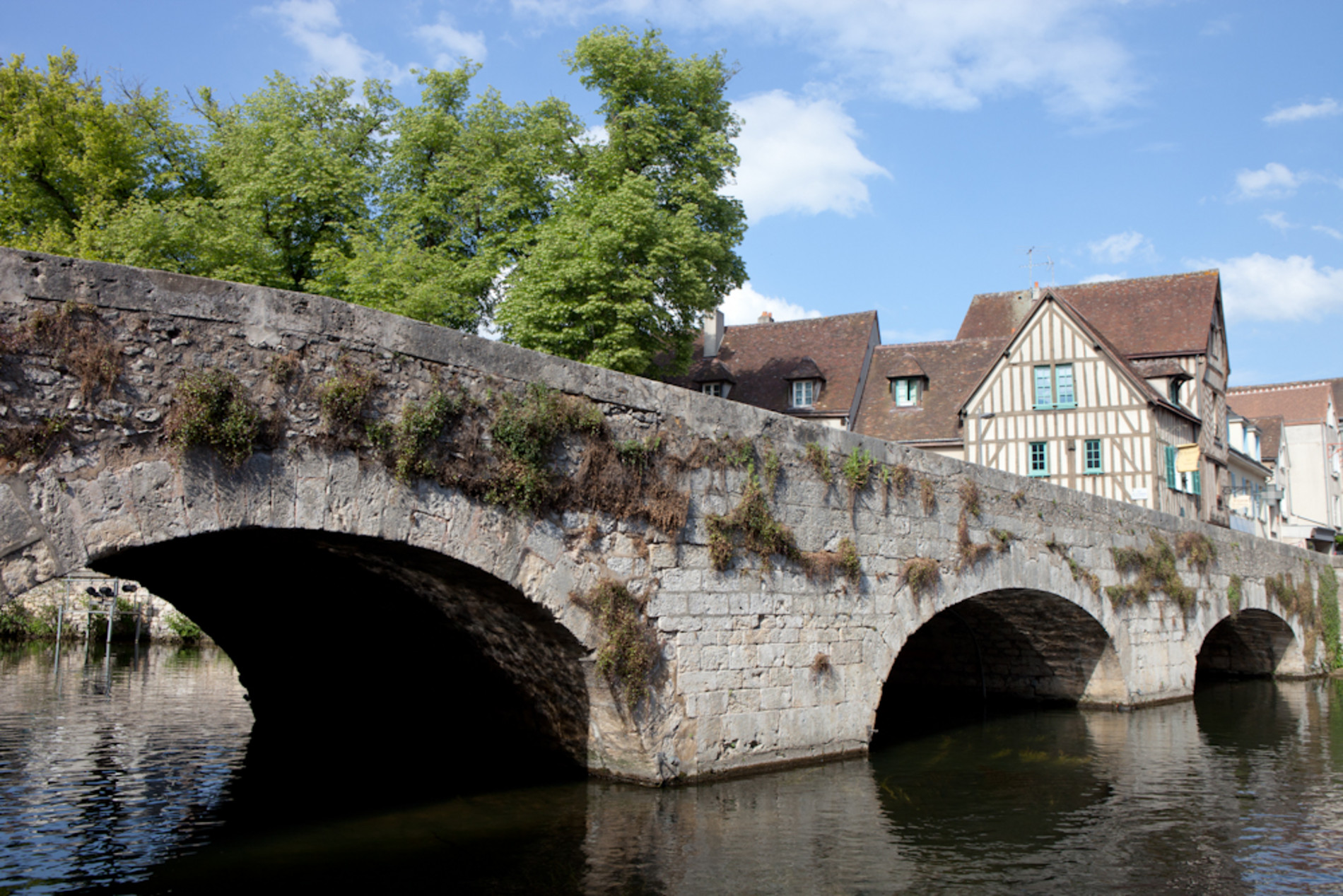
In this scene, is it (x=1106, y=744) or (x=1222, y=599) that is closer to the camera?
(x=1106, y=744)

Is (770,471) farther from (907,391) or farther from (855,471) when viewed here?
(907,391)

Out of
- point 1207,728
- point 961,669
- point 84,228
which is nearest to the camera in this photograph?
point 1207,728

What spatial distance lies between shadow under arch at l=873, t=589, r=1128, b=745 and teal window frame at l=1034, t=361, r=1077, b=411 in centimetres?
1023

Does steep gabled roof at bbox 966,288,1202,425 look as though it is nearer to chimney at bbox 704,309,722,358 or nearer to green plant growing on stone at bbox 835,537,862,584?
chimney at bbox 704,309,722,358

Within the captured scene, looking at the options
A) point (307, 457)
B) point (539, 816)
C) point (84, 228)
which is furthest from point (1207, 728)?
point (84, 228)

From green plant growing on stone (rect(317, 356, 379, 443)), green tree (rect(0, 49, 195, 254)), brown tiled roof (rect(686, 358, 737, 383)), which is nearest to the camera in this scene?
green plant growing on stone (rect(317, 356, 379, 443))

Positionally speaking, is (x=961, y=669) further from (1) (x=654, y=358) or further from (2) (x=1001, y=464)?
(1) (x=654, y=358)

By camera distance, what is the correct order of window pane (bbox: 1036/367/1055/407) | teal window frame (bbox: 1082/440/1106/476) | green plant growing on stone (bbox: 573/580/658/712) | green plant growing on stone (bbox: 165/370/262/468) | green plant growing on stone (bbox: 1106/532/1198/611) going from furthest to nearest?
→ window pane (bbox: 1036/367/1055/407) < teal window frame (bbox: 1082/440/1106/476) < green plant growing on stone (bbox: 1106/532/1198/611) < green plant growing on stone (bbox: 573/580/658/712) < green plant growing on stone (bbox: 165/370/262/468)

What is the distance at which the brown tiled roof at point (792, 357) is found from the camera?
971 inches

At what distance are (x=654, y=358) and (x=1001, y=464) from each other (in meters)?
8.39

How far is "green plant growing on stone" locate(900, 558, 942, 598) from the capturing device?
8859 mm

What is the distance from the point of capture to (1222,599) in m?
14.6

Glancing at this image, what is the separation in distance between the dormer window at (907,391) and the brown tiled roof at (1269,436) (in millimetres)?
14660

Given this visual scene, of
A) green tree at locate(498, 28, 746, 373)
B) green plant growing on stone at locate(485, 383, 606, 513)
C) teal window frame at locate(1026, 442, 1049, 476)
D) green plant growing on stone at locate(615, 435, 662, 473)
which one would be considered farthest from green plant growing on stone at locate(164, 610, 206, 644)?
green plant growing on stone at locate(485, 383, 606, 513)
